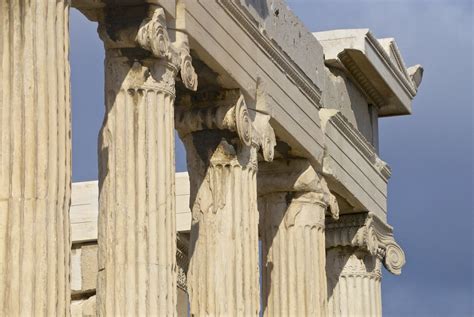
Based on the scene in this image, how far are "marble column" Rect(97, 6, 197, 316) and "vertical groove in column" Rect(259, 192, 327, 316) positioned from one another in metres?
5.72

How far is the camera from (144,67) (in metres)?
23.8

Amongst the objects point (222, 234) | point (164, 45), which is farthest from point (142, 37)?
point (222, 234)

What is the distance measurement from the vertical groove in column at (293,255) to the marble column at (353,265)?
2827 mm

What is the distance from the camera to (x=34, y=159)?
66.5 ft

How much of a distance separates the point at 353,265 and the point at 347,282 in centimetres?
29

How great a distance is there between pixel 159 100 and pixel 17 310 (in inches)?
190

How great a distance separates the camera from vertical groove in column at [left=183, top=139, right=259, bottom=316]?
1024 inches

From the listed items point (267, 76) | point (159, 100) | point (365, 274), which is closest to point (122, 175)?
point (159, 100)

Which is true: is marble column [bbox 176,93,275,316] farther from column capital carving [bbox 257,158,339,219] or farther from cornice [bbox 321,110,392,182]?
cornice [bbox 321,110,392,182]

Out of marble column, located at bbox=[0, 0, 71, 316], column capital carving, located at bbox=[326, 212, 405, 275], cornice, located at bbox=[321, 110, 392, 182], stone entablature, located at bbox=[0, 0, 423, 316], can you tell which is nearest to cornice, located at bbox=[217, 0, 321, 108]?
stone entablature, located at bbox=[0, 0, 423, 316]

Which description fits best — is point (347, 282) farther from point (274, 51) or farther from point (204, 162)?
point (204, 162)

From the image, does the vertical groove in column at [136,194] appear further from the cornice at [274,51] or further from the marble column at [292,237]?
the marble column at [292,237]

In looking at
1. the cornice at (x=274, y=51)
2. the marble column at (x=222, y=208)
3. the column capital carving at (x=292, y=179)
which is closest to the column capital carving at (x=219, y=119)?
the marble column at (x=222, y=208)

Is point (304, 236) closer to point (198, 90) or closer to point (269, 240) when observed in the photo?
point (269, 240)
